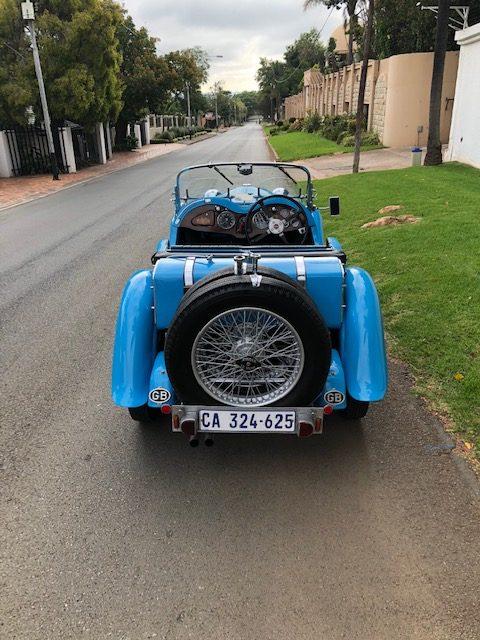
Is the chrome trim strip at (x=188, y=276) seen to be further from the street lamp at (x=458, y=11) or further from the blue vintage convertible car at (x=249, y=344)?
the street lamp at (x=458, y=11)

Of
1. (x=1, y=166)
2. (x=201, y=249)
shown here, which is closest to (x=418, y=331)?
(x=201, y=249)

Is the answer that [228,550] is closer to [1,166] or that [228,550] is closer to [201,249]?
[201,249]

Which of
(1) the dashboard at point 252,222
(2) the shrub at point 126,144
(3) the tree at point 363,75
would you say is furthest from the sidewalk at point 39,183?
(1) the dashboard at point 252,222

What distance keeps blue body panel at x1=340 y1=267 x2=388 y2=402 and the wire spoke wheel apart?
45cm

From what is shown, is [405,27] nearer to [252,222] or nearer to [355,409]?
[252,222]

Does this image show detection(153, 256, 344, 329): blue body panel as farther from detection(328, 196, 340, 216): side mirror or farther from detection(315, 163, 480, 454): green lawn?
detection(328, 196, 340, 216): side mirror

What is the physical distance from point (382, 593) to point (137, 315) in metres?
2.03

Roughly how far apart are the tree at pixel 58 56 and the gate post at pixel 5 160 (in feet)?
2.52

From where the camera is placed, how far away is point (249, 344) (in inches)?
109

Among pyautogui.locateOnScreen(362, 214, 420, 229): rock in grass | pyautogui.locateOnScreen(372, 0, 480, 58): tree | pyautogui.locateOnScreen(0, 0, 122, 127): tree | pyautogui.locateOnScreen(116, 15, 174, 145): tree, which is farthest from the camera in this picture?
pyautogui.locateOnScreen(116, 15, 174, 145): tree

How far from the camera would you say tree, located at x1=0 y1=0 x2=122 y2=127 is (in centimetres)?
1950

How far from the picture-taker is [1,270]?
25.5ft

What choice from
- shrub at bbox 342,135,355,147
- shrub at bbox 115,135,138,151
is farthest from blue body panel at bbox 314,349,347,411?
shrub at bbox 115,135,138,151

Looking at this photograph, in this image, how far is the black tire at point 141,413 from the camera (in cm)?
329
